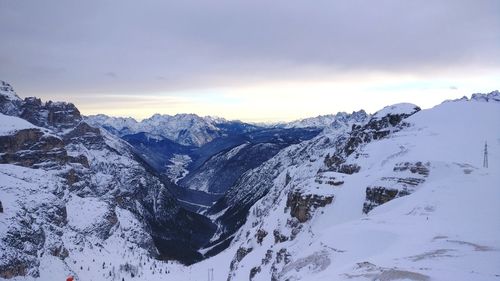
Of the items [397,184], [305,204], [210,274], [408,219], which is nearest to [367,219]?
[408,219]

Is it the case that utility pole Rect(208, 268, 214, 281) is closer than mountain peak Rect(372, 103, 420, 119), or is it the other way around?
mountain peak Rect(372, 103, 420, 119)

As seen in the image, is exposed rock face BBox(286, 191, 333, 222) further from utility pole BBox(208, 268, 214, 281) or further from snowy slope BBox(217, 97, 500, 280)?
utility pole BBox(208, 268, 214, 281)

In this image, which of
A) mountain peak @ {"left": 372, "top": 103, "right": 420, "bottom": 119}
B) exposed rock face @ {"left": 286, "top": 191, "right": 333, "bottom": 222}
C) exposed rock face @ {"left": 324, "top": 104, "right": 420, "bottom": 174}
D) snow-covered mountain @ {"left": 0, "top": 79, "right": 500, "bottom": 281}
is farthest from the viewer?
mountain peak @ {"left": 372, "top": 103, "right": 420, "bottom": 119}

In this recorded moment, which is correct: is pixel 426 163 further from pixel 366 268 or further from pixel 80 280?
pixel 80 280

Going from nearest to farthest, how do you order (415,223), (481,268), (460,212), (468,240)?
1. (481,268)
2. (468,240)
3. (415,223)
4. (460,212)

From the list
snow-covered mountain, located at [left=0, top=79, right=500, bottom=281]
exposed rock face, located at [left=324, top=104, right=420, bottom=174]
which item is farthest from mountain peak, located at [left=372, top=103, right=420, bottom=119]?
snow-covered mountain, located at [left=0, top=79, right=500, bottom=281]

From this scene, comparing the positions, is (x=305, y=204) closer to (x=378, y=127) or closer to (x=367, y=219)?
(x=367, y=219)

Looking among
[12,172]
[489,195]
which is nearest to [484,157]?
[489,195]
